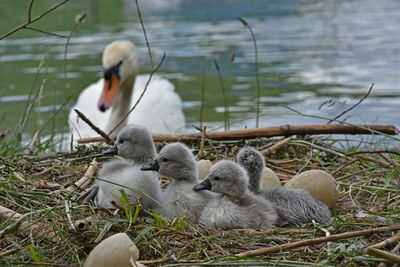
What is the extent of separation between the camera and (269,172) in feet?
14.2

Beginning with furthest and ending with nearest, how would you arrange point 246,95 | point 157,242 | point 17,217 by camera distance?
1. point 246,95
2. point 17,217
3. point 157,242

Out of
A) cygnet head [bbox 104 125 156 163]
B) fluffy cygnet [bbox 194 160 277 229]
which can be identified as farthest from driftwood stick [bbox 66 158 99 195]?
fluffy cygnet [bbox 194 160 277 229]

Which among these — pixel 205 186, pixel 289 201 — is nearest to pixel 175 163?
pixel 205 186

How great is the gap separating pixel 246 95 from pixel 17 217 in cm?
736

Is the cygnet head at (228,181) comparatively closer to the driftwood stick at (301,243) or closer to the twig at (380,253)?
the driftwood stick at (301,243)

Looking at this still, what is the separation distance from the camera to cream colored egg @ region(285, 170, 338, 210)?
404 cm

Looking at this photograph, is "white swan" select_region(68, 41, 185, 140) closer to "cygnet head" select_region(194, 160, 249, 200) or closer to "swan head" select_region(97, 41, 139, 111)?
"swan head" select_region(97, 41, 139, 111)

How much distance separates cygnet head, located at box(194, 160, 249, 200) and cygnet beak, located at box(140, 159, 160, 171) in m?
0.29

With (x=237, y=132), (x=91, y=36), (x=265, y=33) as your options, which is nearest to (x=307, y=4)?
(x=265, y=33)

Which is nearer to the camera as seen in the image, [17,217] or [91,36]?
[17,217]

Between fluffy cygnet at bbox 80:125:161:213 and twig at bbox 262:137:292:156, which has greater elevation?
fluffy cygnet at bbox 80:125:161:213

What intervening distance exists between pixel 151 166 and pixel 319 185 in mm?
1030

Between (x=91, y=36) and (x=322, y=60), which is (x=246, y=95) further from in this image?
(x=91, y=36)

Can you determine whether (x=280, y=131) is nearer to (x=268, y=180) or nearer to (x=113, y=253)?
(x=268, y=180)
